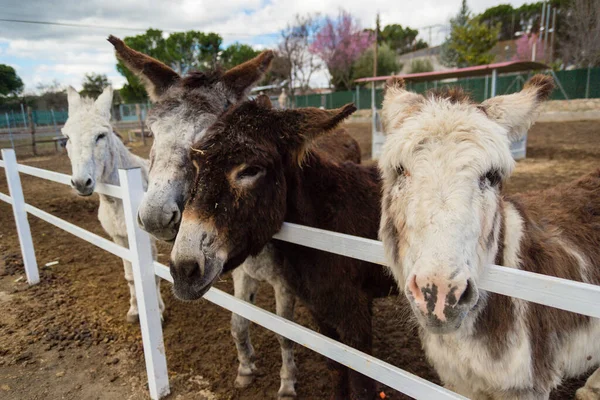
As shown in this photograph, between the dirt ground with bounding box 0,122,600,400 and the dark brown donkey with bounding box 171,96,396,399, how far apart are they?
1.44ft

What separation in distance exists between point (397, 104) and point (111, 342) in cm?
365

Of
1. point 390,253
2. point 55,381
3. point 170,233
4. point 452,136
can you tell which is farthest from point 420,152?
point 55,381

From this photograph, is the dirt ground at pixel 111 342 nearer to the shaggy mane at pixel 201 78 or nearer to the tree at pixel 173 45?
the shaggy mane at pixel 201 78

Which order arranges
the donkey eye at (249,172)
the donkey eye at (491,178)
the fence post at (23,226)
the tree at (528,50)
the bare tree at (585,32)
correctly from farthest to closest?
the tree at (528,50)
the bare tree at (585,32)
the fence post at (23,226)
the donkey eye at (249,172)
the donkey eye at (491,178)

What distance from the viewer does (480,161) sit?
1.41 meters

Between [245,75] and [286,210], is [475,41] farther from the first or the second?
[286,210]

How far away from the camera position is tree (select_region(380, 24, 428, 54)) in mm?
63306

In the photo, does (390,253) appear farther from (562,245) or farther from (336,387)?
(336,387)

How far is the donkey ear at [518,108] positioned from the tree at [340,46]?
130 ft

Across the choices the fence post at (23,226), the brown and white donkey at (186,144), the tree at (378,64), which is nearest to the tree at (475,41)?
the tree at (378,64)

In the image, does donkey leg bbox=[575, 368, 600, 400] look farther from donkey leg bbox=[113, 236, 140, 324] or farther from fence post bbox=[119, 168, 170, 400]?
donkey leg bbox=[113, 236, 140, 324]

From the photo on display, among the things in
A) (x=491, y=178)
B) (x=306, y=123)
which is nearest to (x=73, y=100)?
(x=306, y=123)

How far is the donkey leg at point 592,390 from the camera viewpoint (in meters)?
2.54

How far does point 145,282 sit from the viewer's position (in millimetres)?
2762
